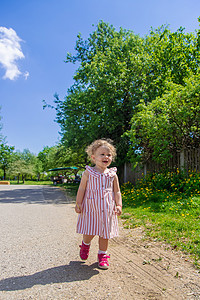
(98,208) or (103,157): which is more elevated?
(103,157)

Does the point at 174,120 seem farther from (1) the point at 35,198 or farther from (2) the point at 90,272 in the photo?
(1) the point at 35,198

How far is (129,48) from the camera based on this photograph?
13.8 meters

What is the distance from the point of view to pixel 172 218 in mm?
5000

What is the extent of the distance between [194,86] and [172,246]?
6.09 metres

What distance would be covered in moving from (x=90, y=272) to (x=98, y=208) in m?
0.73

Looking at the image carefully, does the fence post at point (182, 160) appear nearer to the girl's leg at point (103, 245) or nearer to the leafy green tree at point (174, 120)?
the leafy green tree at point (174, 120)

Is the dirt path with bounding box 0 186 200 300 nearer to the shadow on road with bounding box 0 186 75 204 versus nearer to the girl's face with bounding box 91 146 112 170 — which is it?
the girl's face with bounding box 91 146 112 170

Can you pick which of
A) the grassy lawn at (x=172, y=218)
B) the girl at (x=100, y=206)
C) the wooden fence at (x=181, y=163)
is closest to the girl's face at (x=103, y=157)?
the girl at (x=100, y=206)

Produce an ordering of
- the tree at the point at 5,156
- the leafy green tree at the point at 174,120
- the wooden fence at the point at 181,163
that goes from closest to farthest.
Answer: the leafy green tree at the point at 174,120 → the wooden fence at the point at 181,163 → the tree at the point at 5,156

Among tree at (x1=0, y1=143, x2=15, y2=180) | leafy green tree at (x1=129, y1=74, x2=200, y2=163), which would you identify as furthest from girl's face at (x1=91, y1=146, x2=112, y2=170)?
tree at (x1=0, y1=143, x2=15, y2=180)

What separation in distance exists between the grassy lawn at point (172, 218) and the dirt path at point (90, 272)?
0.86 ft

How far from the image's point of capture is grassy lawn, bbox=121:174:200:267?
365cm

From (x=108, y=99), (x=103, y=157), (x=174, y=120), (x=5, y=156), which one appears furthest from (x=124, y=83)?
(x=5, y=156)

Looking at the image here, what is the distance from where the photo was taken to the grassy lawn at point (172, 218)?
3650mm
